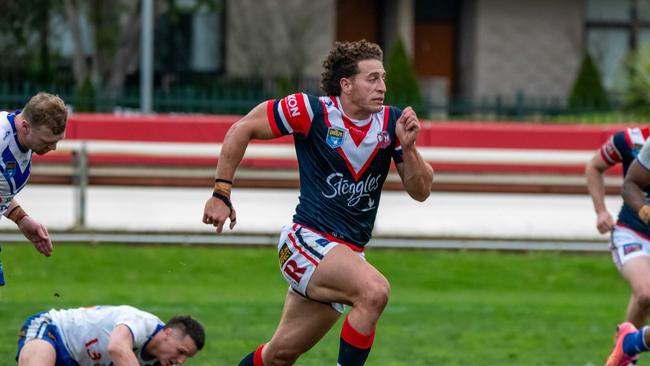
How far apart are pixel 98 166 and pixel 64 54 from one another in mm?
13663

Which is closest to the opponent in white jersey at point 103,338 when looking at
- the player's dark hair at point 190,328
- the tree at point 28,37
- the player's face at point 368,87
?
the player's dark hair at point 190,328

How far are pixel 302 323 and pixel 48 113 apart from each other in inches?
68.0

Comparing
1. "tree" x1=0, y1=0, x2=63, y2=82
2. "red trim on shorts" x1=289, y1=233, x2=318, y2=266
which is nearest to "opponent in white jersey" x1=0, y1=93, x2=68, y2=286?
"red trim on shorts" x1=289, y1=233, x2=318, y2=266

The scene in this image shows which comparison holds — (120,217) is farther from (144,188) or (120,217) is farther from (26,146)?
(26,146)

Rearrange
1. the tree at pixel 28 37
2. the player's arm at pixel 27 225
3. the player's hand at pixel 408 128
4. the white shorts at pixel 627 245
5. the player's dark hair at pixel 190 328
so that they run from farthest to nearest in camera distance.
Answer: the tree at pixel 28 37
the white shorts at pixel 627 245
the player's arm at pixel 27 225
the player's dark hair at pixel 190 328
the player's hand at pixel 408 128

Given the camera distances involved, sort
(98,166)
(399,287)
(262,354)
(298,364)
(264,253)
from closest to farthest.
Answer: (262,354) < (298,364) < (399,287) < (264,253) < (98,166)

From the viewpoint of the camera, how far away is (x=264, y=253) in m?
15.7

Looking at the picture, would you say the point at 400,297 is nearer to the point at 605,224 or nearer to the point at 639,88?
the point at 605,224

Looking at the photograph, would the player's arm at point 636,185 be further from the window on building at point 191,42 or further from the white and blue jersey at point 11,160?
the window on building at point 191,42

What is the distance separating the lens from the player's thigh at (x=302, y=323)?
23.8 ft

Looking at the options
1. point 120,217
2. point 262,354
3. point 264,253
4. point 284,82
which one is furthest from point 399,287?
point 284,82

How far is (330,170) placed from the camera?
7.27 m

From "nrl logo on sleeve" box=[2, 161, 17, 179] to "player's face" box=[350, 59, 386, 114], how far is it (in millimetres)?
1862

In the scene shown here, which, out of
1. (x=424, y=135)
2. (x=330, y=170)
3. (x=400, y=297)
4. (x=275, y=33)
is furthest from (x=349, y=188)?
(x=275, y=33)
